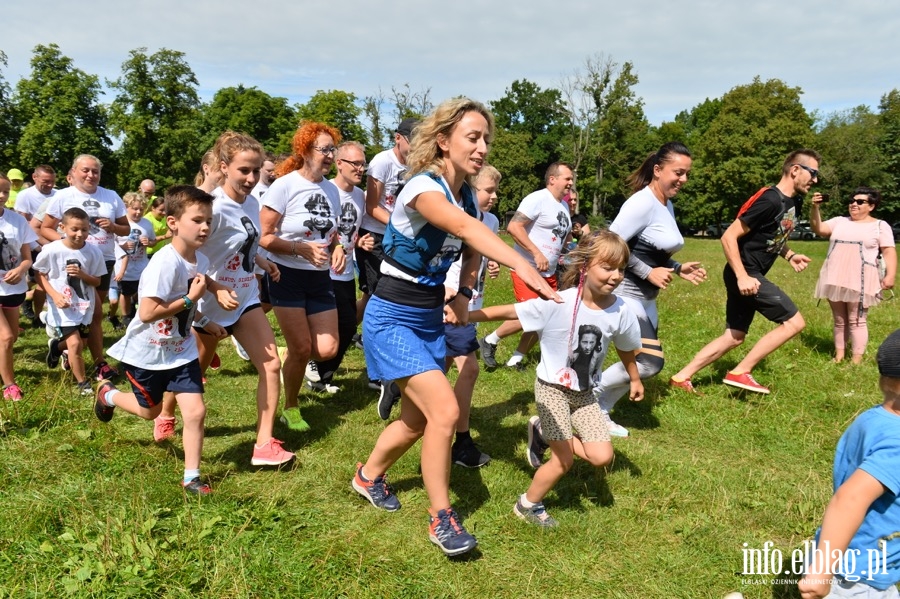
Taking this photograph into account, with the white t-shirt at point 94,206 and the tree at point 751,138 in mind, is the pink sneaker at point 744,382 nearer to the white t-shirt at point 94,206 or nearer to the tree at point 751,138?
the white t-shirt at point 94,206

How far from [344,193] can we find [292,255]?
1075mm

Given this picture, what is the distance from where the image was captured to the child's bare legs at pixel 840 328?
7.32 metres

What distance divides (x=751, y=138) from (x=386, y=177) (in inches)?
1861

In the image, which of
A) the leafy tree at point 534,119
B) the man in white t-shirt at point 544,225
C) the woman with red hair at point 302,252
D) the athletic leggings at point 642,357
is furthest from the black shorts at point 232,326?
the leafy tree at point 534,119

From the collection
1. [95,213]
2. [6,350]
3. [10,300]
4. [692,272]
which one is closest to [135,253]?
[95,213]

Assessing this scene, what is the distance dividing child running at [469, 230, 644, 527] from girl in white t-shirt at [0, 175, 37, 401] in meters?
4.58

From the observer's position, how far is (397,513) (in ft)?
12.5

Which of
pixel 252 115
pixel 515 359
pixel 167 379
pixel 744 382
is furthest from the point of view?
pixel 252 115

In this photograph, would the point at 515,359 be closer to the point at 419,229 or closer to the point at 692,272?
the point at 692,272

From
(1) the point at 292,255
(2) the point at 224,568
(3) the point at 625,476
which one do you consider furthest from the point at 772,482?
(1) the point at 292,255

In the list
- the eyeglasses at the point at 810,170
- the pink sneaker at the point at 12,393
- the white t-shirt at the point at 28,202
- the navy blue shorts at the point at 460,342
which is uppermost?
the eyeglasses at the point at 810,170

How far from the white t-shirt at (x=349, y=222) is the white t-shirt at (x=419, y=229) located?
2.29 m

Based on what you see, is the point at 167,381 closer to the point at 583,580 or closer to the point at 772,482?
the point at 583,580

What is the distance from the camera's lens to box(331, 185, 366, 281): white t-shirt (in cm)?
565
